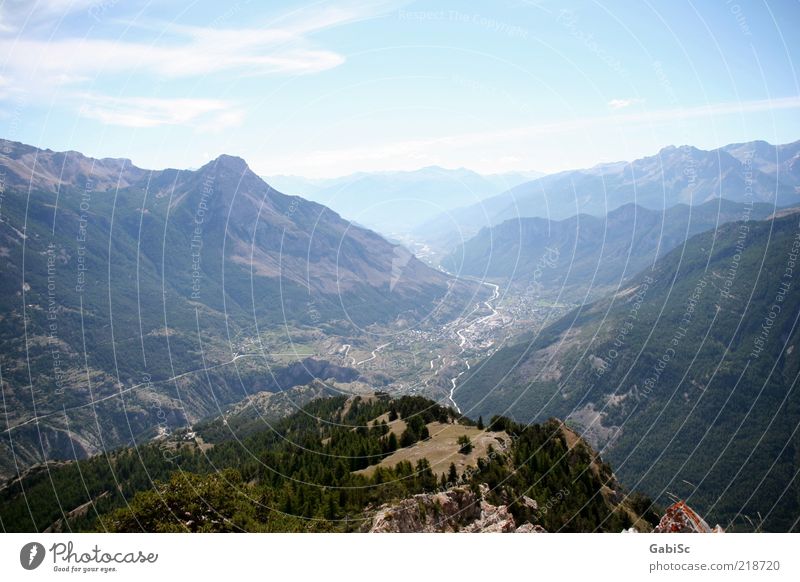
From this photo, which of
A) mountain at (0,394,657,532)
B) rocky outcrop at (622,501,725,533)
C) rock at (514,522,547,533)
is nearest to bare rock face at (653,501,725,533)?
rocky outcrop at (622,501,725,533)

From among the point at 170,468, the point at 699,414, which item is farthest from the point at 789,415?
the point at 170,468

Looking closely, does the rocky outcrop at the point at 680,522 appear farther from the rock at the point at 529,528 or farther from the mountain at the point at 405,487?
the mountain at the point at 405,487

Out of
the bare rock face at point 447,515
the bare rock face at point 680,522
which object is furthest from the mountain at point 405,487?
the bare rock face at point 680,522

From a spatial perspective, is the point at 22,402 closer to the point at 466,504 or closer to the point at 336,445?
the point at 336,445

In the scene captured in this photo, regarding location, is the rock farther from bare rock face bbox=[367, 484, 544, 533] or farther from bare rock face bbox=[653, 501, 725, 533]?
bare rock face bbox=[653, 501, 725, 533]

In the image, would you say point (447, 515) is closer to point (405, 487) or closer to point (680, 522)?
point (405, 487)

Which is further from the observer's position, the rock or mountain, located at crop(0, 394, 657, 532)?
mountain, located at crop(0, 394, 657, 532)

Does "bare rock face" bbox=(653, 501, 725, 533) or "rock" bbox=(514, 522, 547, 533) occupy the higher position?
"bare rock face" bbox=(653, 501, 725, 533)
